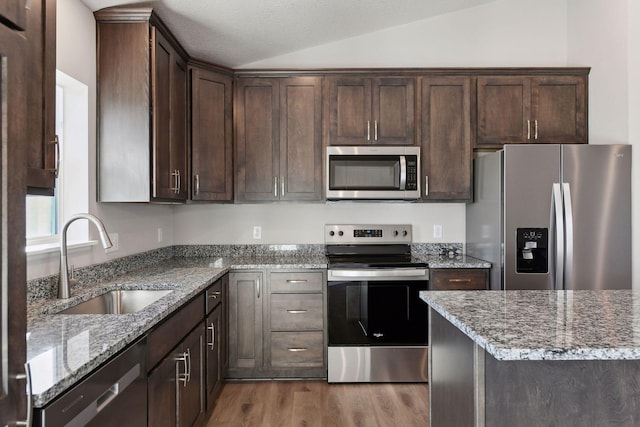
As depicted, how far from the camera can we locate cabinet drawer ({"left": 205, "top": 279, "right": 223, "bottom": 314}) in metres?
2.43

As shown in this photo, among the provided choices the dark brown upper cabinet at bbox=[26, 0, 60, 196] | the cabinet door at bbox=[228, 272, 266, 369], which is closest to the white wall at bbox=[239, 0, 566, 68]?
the cabinet door at bbox=[228, 272, 266, 369]

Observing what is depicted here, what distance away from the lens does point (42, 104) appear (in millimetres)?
1286

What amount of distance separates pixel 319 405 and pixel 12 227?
2.45 meters

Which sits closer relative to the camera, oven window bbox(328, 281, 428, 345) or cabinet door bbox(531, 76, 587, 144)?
oven window bbox(328, 281, 428, 345)

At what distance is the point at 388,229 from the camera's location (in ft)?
11.8

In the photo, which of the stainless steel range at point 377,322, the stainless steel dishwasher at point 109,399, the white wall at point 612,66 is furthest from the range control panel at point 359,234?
the stainless steel dishwasher at point 109,399

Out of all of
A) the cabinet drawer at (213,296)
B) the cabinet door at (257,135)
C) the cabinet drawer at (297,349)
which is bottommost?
Answer: the cabinet drawer at (297,349)

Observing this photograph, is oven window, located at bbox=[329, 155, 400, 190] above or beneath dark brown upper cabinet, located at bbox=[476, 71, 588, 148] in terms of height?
beneath

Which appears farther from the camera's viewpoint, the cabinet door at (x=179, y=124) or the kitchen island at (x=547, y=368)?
the cabinet door at (x=179, y=124)

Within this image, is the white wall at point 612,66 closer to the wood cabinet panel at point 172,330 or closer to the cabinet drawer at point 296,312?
the cabinet drawer at point 296,312

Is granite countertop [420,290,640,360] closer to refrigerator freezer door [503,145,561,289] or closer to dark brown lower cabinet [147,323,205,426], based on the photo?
refrigerator freezer door [503,145,561,289]

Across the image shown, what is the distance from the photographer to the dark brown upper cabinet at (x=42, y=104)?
1.23m

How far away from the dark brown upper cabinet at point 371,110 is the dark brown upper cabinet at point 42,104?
2150 millimetres

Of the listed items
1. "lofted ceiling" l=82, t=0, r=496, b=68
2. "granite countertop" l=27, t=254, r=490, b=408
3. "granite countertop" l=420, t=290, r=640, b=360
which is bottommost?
"granite countertop" l=27, t=254, r=490, b=408
